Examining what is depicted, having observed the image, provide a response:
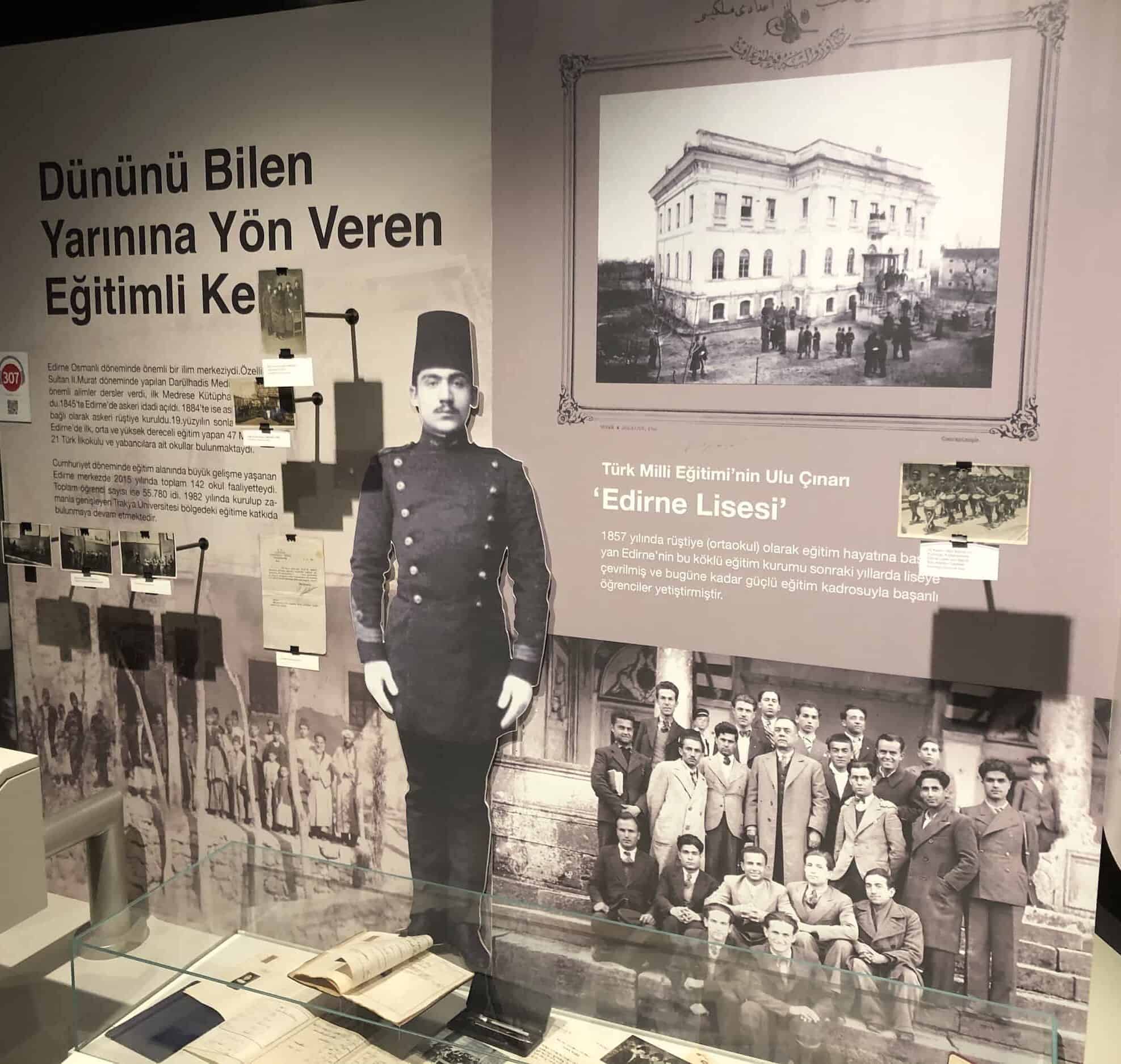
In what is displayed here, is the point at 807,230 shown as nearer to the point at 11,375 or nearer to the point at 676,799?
the point at 676,799

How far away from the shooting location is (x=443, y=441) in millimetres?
2529

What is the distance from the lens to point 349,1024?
1.83 metres

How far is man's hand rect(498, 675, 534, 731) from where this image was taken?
8.29 feet

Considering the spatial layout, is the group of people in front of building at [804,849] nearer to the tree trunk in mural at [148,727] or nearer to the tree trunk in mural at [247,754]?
the tree trunk in mural at [247,754]

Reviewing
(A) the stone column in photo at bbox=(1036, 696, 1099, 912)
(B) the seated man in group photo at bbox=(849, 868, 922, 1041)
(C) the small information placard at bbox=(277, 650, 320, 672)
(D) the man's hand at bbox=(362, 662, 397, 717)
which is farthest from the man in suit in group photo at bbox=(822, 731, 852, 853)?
(C) the small information placard at bbox=(277, 650, 320, 672)

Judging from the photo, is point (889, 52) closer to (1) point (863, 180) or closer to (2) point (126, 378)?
(1) point (863, 180)

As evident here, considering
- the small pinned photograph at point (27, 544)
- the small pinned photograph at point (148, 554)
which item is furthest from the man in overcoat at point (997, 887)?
the small pinned photograph at point (27, 544)

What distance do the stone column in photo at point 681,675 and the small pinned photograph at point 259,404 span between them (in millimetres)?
1112

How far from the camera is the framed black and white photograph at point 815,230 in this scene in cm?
200

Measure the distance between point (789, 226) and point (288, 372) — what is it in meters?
1.23

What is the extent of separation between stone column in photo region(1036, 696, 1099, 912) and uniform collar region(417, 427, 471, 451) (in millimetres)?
1364

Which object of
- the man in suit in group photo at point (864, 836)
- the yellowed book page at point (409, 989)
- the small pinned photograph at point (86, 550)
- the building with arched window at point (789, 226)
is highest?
the building with arched window at point (789, 226)

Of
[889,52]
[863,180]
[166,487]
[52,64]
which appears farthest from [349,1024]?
[52,64]

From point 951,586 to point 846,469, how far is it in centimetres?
31
